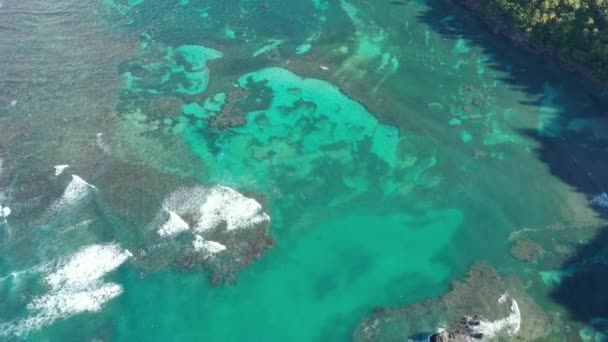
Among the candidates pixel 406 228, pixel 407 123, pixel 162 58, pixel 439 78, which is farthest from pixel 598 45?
pixel 162 58

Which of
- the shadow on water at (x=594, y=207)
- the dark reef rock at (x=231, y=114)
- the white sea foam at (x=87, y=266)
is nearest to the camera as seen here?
the shadow on water at (x=594, y=207)

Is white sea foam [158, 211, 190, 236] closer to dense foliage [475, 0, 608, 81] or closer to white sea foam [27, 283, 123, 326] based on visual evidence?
white sea foam [27, 283, 123, 326]

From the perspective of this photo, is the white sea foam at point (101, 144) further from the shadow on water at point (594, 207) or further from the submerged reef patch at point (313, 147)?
the shadow on water at point (594, 207)

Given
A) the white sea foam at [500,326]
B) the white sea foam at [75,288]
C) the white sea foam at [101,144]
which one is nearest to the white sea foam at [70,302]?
the white sea foam at [75,288]

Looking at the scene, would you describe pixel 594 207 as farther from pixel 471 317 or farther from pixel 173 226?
pixel 173 226

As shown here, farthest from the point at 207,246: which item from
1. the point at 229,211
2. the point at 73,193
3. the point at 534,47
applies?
the point at 534,47

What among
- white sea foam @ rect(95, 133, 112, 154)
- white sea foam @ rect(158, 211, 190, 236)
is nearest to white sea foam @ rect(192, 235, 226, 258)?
white sea foam @ rect(158, 211, 190, 236)
